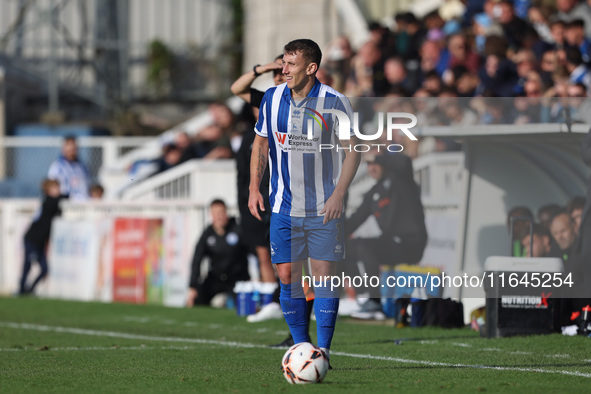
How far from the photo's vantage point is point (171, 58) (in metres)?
31.2

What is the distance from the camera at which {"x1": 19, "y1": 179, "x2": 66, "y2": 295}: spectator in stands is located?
19000 mm

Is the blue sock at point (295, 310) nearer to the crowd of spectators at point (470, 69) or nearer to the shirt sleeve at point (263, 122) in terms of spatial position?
the shirt sleeve at point (263, 122)

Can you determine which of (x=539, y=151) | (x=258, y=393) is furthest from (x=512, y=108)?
(x=258, y=393)

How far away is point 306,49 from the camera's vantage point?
7949 millimetres

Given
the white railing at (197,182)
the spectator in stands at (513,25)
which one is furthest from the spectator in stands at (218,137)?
the spectator in stands at (513,25)

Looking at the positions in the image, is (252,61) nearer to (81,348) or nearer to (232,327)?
(232,327)

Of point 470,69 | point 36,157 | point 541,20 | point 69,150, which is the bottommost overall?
point 69,150

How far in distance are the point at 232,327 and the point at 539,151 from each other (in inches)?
143

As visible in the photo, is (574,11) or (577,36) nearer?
(577,36)

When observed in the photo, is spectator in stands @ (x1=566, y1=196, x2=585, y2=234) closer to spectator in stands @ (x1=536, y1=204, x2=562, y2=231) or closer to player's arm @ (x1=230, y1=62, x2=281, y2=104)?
spectator in stands @ (x1=536, y1=204, x2=562, y2=231)

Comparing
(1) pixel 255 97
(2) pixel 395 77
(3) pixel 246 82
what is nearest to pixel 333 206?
(3) pixel 246 82

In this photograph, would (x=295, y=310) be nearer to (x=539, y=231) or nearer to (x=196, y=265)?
(x=539, y=231)

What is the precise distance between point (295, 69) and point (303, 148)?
20.8 inches

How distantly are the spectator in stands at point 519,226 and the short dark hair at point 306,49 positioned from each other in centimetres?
360
